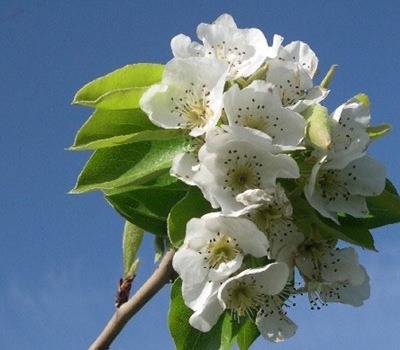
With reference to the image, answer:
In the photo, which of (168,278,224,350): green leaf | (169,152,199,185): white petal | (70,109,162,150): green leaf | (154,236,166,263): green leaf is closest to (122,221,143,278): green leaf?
(154,236,166,263): green leaf

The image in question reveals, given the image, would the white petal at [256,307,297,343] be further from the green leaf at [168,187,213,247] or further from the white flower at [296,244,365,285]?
the green leaf at [168,187,213,247]

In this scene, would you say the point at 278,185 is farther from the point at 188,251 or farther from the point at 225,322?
the point at 225,322

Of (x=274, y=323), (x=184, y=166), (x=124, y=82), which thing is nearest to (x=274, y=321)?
(x=274, y=323)

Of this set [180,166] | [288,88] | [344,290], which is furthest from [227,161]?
[344,290]

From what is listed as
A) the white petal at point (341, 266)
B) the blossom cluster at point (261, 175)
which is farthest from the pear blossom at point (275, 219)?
the white petal at point (341, 266)

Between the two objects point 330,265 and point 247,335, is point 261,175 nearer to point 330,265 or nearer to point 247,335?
point 330,265

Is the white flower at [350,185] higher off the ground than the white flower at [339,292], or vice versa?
the white flower at [350,185]

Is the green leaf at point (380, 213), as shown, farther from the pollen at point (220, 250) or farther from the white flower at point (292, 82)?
the pollen at point (220, 250)
